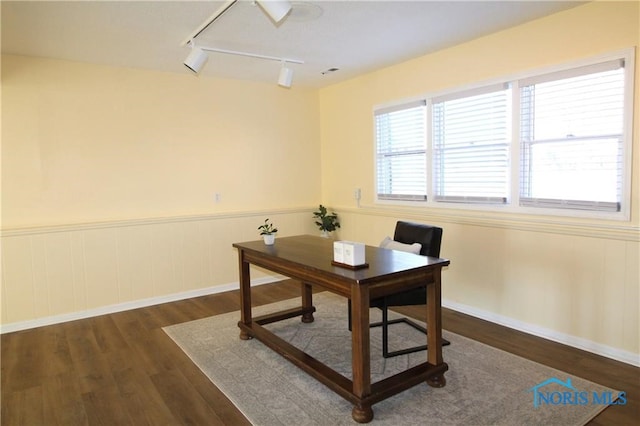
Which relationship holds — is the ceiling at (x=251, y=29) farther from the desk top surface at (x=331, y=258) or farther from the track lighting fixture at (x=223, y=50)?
the desk top surface at (x=331, y=258)

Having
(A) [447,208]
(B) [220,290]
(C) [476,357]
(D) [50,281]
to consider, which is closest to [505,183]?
(A) [447,208]

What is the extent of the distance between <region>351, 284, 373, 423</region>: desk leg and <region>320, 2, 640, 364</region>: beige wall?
6.00 ft

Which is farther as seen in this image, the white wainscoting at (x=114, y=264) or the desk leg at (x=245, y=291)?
the white wainscoting at (x=114, y=264)

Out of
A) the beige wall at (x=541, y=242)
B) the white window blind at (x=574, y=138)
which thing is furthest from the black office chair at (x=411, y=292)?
the white window blind at (x=574, y=138)

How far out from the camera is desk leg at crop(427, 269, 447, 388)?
101 inches

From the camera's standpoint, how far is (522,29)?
3326mm

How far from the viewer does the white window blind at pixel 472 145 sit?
11.8ft

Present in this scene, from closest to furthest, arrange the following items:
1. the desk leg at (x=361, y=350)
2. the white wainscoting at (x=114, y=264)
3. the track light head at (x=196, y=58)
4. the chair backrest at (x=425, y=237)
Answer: the desk leg at (x=361, y=350)
the chair backrest at (x=425, y=237)
the track light head at (x=196, y=58)
the white wainscoting at (x=114, y=264)

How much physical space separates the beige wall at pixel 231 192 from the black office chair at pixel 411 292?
76 cm

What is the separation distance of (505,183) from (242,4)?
2.51 metres

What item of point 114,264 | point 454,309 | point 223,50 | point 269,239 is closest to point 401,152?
point 454,309

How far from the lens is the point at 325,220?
213 inches

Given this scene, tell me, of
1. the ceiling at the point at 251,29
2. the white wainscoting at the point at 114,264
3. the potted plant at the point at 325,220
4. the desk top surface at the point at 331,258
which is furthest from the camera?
the potted plant at the point at 325,220

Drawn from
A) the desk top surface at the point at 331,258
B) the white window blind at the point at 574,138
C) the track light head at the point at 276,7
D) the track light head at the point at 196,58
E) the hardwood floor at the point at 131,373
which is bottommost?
the hardwood floor at the point at 131,373
